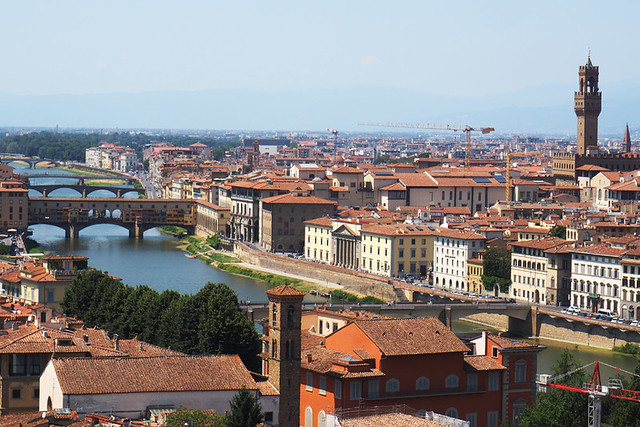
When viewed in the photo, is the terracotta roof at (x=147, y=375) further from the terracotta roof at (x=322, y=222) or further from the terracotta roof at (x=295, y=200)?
the terracotta roof at (x=295, y=200)

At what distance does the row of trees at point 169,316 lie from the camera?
27781mm

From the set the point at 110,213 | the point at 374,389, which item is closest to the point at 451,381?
the point at 374,389

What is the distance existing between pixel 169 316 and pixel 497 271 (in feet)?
65.8

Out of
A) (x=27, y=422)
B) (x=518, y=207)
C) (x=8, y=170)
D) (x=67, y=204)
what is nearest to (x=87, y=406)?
(x=27, y=422)

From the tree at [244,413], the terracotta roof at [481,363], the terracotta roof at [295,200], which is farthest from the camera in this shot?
the terracotta roof at [295,200]

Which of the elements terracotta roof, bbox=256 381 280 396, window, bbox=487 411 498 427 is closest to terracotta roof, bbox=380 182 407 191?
window, bbox=487 411 498 427

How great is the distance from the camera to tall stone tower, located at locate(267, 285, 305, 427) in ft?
70.4

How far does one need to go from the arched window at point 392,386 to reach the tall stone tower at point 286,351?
5.63 feet

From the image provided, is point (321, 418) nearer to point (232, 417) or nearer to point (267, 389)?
point (267, 389)

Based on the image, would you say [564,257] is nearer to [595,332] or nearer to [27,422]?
[595,332]

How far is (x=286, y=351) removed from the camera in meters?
22.0

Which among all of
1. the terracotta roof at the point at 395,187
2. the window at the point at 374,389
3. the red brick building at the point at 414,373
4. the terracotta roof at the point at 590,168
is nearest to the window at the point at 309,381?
the red brick building at the point at 414,373

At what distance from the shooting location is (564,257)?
145 ft

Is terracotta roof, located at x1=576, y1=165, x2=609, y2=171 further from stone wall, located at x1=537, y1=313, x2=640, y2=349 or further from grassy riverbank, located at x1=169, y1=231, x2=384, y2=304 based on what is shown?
stone wall, located at x1=537, y1=313, x2=640, y2=349
